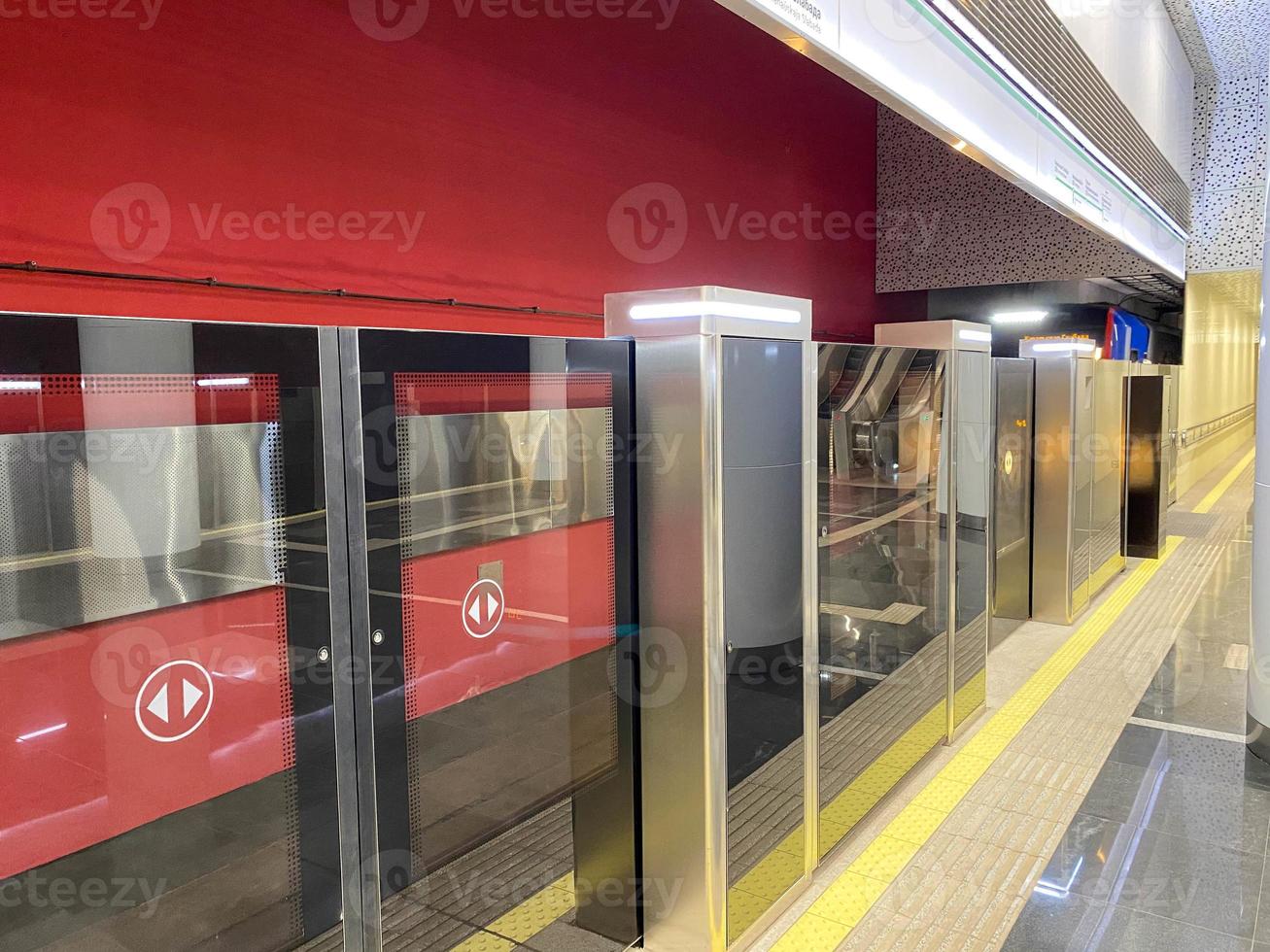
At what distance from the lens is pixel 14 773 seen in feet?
4.13

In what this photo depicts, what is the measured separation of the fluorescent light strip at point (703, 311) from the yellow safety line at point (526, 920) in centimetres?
146

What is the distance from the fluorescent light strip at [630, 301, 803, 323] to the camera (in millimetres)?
2256

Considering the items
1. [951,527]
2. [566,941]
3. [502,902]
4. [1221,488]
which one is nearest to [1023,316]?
[951,527]

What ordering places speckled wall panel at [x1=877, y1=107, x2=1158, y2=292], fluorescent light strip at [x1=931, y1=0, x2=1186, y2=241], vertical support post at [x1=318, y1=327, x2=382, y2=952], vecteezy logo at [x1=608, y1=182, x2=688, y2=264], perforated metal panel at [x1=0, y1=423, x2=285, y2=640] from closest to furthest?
1. perforated metal panel at [x1=0, y1=423, x2=285, y2=640]
2. vertical support post at [x1=318, y1=327, x2=382, y2=952]
3. fluorescent light strip at [x1=931, y1=0, x2=1186, y2=241]
4. vecteezy logo at [x1=608, y1=182, x2=688, y2=264]
5. speckled wall panel at [x1=877, y1=107, x2=1158, y2=292]

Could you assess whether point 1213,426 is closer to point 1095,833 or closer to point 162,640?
point 1095,833

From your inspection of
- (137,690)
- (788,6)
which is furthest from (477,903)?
(788,6)

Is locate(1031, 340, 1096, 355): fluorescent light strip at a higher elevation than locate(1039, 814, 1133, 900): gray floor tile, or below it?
higher

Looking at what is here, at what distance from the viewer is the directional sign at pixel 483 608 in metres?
1.87

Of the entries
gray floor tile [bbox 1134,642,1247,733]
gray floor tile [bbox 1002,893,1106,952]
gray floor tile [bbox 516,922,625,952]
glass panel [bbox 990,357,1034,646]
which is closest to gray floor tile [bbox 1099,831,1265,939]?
gray floor tile [bbox 1002,893,1106,952]

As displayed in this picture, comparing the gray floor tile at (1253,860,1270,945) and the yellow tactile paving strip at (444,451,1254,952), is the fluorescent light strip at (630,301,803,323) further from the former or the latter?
the gray floor tile at (1253,860,1270,945)

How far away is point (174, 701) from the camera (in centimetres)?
142

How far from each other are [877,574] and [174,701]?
2412 mm

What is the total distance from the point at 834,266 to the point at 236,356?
7.21 meters

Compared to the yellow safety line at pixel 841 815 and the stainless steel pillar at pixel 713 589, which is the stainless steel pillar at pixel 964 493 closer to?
the yellow safety line at pixel 841 815
